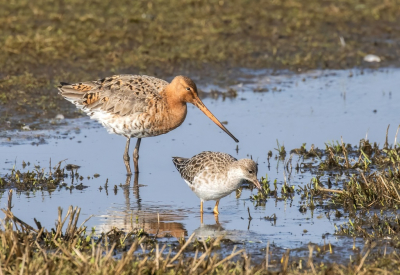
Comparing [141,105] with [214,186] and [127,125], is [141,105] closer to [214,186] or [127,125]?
[127,125]

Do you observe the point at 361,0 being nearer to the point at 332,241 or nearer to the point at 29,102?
the point at 29,102

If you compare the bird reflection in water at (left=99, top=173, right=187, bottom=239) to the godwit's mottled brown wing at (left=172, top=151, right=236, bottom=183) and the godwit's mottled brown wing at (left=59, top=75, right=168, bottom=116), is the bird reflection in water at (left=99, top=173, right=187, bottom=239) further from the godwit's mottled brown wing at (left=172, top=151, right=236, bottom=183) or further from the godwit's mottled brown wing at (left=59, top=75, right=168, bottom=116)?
the godwit's mottled brown wing at (left=59, top=75, right=168, bottom=116)

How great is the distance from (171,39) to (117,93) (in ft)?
18.4

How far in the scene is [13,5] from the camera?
1644cm

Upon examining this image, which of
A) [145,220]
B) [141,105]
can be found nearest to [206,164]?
[145,220]

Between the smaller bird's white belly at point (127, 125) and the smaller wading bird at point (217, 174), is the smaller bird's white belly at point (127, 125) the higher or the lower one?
the higher one

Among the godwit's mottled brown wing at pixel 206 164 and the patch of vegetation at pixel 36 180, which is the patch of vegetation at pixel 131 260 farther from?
the patch of vegetation at pixel 36 180

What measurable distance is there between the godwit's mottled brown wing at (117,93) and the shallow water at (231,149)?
715 mm

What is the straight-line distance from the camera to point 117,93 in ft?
32.6

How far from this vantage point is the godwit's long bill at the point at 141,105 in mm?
9617

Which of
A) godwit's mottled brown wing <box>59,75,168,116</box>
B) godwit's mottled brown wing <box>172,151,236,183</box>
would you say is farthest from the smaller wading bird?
godwit's mottled brown wing <box>59,75,168,116</box>

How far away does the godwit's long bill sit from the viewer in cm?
962

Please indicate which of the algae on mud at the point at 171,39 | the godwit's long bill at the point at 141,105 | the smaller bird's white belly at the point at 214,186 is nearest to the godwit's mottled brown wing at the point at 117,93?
the godwit's long bill at the point at 141,105

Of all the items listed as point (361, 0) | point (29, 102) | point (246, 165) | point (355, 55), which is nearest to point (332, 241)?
point (246, 165)
